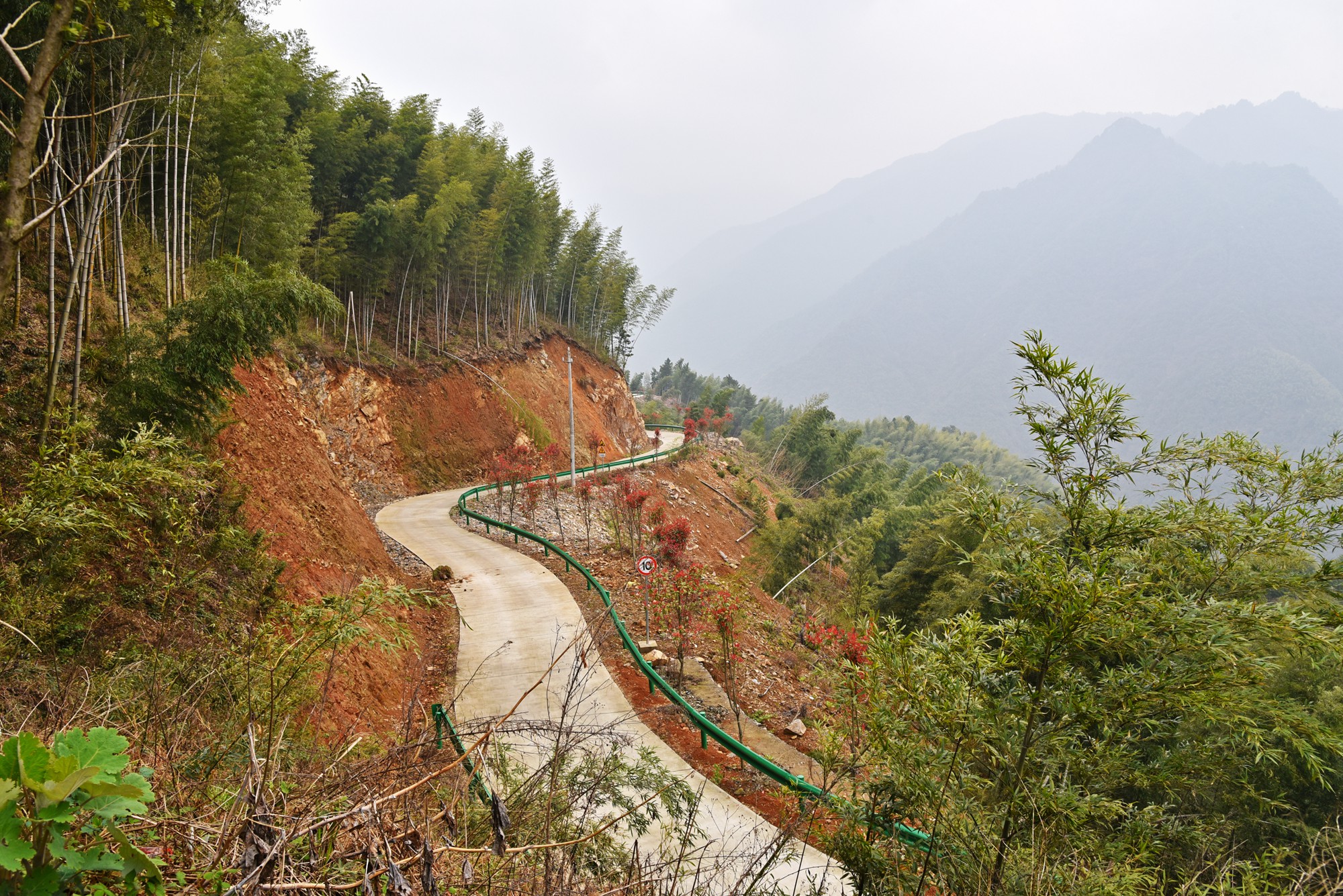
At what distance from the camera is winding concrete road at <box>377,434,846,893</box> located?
14.0ft

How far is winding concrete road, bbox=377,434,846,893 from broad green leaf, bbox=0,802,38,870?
1.64m

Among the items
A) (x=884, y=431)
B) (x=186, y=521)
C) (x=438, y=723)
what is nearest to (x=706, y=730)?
(x=438, y=723)

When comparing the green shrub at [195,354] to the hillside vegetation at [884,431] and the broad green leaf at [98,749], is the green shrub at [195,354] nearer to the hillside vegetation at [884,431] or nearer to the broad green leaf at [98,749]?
the broad green leaf at [98,749]

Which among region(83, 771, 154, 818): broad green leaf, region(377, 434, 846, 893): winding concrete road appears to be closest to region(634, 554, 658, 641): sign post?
region(377, 434, 846, 893): winding concrete road

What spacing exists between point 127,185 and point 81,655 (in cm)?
990

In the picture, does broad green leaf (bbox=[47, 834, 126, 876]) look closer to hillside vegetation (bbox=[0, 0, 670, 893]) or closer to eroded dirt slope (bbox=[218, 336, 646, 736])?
hillside vegetation (bbox=[0, 0, 670, 893])

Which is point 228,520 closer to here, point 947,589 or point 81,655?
point 81,655

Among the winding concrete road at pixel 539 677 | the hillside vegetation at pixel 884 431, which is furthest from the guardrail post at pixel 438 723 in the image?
the hillside vegetation at pixel 884 431

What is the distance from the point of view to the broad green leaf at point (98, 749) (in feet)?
4.50

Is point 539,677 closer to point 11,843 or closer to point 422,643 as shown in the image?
point 422,643

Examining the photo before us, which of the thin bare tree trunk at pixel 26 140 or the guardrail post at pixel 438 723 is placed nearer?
the guardrail post at pixel 438 723

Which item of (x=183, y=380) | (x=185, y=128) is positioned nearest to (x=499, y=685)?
(x=183, y=380)

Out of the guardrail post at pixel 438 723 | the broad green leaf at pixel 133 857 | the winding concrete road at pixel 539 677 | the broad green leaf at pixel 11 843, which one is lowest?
the winding concrete road at pixel 539 677

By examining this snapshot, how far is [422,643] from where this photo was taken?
9477mm
